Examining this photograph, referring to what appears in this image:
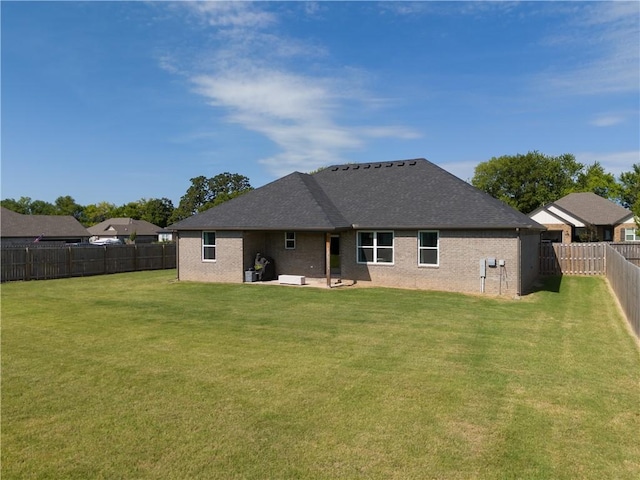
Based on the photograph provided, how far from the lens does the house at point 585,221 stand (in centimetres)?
3644

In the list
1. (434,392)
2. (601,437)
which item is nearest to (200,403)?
(434,392)

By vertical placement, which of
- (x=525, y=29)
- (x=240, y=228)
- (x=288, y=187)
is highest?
(x=525, y=29)

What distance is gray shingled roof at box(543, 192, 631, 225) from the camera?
3966 centimetres

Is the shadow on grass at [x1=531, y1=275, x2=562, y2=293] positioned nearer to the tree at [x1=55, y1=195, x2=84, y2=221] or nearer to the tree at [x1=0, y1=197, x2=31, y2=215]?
the tree at [x1=55, y1=195, x2=84, y2=221]

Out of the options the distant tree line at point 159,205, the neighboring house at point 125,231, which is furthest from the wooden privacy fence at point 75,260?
the distant tree line at point 159,205

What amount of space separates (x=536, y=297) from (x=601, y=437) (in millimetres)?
12125

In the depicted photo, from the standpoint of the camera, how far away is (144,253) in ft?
94.7

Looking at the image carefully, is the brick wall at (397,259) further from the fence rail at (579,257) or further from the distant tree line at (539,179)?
the distant tree line at (539,179)

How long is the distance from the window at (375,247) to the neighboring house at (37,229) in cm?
4210

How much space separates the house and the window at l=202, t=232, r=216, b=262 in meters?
26.7

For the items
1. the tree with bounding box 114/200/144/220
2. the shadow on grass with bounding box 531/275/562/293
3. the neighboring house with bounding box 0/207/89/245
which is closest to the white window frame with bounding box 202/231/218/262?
the shadow on grass with bounding box 531/275/562/293

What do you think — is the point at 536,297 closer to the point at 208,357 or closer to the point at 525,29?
the point at 525,29

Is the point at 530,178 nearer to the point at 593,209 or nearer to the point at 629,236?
the point at 593,209

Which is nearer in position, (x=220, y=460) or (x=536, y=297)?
(x=220, y=460)
